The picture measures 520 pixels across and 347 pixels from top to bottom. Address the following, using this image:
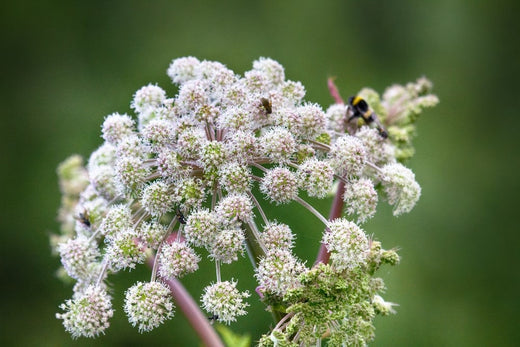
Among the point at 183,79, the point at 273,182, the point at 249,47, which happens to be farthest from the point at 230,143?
the point at 249,47

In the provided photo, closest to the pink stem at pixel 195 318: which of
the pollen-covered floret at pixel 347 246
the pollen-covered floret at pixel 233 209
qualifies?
the pollen-covered floret at pixel 233 209

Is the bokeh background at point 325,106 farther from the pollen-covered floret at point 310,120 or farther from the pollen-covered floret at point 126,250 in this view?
the pollen-covered floret at point 126,250

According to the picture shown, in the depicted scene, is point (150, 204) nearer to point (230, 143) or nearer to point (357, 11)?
point (230, 143)

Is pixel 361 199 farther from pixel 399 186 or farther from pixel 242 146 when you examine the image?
pixel 242 146

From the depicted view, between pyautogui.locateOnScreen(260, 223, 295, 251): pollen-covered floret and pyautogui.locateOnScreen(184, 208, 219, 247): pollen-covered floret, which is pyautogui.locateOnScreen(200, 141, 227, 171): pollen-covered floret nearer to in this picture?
pyautogui.locateOnScreen(184, 208, 219, 247): pollen-covered floret

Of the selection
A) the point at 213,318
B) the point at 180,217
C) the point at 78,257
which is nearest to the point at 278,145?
the point at 180,217

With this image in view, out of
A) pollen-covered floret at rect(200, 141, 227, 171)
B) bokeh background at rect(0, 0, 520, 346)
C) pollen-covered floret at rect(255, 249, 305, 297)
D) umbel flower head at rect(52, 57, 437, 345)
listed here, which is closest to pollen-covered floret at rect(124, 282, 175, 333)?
umbel flower head at rect(52, 57, 437, 345)
